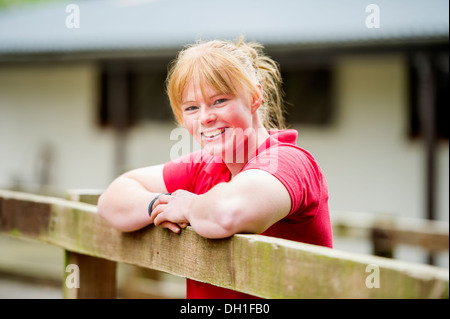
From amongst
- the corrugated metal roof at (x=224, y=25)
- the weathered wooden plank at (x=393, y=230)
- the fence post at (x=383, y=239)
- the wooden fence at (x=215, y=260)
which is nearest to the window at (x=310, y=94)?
the corrugated metal roof at (x=224, y=25)

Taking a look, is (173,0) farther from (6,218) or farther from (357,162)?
(6,218)

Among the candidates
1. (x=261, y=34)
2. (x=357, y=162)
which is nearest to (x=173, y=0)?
(x=261, y=34)

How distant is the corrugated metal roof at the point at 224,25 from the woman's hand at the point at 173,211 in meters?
4.31

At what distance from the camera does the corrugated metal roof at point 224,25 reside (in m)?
7.24

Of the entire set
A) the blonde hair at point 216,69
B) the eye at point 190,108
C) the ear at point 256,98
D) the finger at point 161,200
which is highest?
the blonde hair at point 216,69

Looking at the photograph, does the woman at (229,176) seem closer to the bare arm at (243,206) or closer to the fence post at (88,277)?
the bare arm at (243,206)

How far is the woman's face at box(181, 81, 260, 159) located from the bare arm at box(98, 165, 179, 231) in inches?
10.1

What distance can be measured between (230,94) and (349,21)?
6511mm

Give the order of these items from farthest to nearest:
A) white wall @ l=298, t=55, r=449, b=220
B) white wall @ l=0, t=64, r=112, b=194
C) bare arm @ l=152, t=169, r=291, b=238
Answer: white wall @ l=0, t=64, r=112, b=194 → white wall @ l=298, t=55, r=449, b=220 → bare arm @ l=152, t=169, r=291, b=238

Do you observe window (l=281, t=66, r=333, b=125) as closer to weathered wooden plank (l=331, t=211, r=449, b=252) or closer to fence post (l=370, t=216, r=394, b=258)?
weathered wooden plank (l=331, t=211, r=449, b=252)

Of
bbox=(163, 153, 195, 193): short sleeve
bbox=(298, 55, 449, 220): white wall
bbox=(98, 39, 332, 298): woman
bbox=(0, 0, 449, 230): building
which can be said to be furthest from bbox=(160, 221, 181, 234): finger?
bbox=(298, 55, 449, 220): white wall

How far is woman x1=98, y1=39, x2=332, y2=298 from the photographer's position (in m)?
1.50

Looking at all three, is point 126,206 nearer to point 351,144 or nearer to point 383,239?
point 383,239
